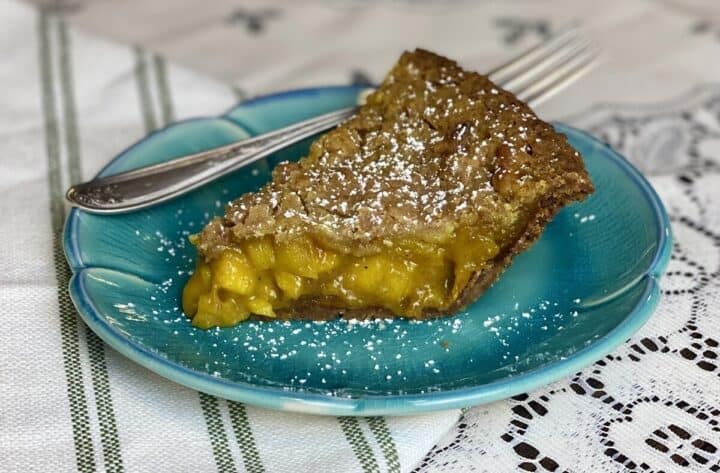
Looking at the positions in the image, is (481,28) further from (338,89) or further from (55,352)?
(55,352)

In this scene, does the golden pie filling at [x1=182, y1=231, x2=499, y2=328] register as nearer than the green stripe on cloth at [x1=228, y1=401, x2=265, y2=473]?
No

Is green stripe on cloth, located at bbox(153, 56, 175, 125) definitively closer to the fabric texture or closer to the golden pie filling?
the fabric texture

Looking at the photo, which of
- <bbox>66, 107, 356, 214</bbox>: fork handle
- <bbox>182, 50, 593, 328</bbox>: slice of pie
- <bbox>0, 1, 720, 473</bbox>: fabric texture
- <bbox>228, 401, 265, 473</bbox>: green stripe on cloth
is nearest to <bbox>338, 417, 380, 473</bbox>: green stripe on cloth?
<bbox>0, 1, 720, 473</bbox>: fabric texture

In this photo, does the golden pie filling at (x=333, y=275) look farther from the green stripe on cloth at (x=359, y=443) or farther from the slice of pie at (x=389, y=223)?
the green stripe on cloth at (x=359, y=443)

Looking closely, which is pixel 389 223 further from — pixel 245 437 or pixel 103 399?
pixel 103 399

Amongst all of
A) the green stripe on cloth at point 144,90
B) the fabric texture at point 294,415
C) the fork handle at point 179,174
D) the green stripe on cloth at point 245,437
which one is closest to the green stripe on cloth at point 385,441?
the fabric texture at point 294,415
